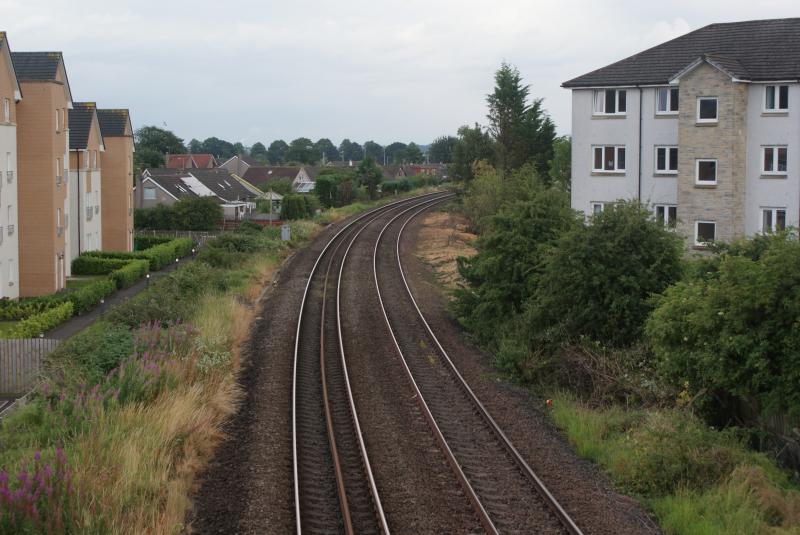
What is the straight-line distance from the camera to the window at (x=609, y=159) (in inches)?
1432

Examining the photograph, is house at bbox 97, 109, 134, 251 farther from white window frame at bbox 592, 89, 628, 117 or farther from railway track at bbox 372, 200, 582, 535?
railway track at bbox 372, 200, 582, 535

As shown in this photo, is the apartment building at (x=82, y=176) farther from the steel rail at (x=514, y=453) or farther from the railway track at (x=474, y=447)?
the steel rail at (x=514, y=453)

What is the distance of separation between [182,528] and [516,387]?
10.3m

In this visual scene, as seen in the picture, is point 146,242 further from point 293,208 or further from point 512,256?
point 512,256

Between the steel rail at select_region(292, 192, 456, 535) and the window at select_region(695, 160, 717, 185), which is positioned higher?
the window at select_region(695, 160, 717, 185)

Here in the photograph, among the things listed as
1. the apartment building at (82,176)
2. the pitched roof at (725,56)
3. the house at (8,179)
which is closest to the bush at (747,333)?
the pitched roof at (725,56)

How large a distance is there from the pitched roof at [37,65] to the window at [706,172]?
92.9ft

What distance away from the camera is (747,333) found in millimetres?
14773

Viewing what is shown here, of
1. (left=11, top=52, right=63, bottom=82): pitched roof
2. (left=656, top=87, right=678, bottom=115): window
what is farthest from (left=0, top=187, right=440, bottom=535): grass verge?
(left=11, top=52, right=63, bottom=82): pitched roof

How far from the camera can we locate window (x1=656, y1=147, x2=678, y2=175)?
116 feet

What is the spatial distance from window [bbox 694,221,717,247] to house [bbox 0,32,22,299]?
27.4 meters

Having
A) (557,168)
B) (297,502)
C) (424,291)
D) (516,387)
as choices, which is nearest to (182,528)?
(297,502)

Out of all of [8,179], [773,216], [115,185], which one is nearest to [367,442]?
[773,216]

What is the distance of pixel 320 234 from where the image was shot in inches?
2165
